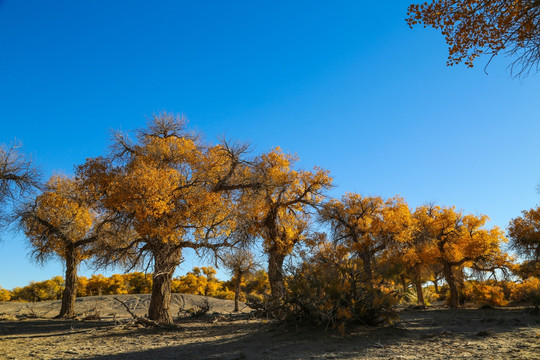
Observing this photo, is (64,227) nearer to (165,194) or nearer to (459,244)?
(165,194)

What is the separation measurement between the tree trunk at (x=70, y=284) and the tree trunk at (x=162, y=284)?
888 centimetres

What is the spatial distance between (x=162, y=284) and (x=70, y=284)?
9636 millimetres

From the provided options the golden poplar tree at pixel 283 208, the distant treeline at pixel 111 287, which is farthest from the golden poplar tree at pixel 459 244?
the distant treeline at pixel 111 287

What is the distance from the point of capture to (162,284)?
1376 cm

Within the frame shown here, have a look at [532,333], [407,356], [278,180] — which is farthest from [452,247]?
[407,356]

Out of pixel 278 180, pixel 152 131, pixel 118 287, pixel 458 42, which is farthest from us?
pixel 118 287

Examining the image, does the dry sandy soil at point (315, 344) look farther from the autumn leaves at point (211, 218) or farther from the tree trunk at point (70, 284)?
the tree trunk at point (70, 284)

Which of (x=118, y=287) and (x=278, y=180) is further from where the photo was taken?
(x=118, y=287)

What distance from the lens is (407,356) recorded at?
5734mm

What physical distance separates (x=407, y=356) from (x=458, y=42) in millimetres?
5572

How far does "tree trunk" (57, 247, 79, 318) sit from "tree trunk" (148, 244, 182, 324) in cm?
888

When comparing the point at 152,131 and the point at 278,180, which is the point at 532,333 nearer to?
the point at 278,180

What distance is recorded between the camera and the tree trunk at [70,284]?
19.7 metres

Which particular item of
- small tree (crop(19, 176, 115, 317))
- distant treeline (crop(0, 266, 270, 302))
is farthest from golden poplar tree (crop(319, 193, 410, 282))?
distant treeline (crop(0, 266, 270, 302))
